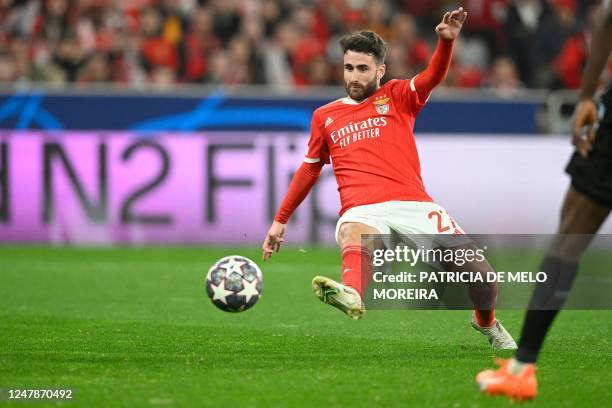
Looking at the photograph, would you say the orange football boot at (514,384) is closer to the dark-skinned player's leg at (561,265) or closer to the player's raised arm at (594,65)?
the dark-skinned player's leg at (561,265)

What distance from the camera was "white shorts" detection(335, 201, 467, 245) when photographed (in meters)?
7.48

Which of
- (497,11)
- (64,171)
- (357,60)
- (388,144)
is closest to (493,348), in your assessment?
(388,144)

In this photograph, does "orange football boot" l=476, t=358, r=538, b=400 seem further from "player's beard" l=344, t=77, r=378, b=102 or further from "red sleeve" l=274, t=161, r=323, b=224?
"player's beard" l=344, t=77, r=378, b=102

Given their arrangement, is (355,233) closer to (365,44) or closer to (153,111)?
(365,44)

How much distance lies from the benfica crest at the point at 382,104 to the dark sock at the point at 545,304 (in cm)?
229

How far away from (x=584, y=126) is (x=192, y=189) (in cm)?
1085

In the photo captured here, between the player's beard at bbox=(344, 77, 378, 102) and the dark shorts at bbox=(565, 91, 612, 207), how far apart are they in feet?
7.75

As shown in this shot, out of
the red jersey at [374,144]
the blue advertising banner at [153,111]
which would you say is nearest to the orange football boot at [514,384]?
the red jersey at [374,144]

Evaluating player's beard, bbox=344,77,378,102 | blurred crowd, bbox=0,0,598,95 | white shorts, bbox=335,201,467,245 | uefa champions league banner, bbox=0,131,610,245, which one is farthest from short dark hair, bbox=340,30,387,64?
blurred crowd, bbox=0,0,598,95

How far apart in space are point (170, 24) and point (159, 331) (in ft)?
35.6

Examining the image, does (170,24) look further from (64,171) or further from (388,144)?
(388,144)

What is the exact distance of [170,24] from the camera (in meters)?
18.7

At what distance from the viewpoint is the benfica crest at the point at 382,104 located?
775 centimetres

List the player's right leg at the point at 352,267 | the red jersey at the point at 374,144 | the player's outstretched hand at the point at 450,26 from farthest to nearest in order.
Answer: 1. the red jersey at the point at 374,144
2. the player's outstretched hand at the point at 450,26
3. the player's right leg at the point at 352,267
